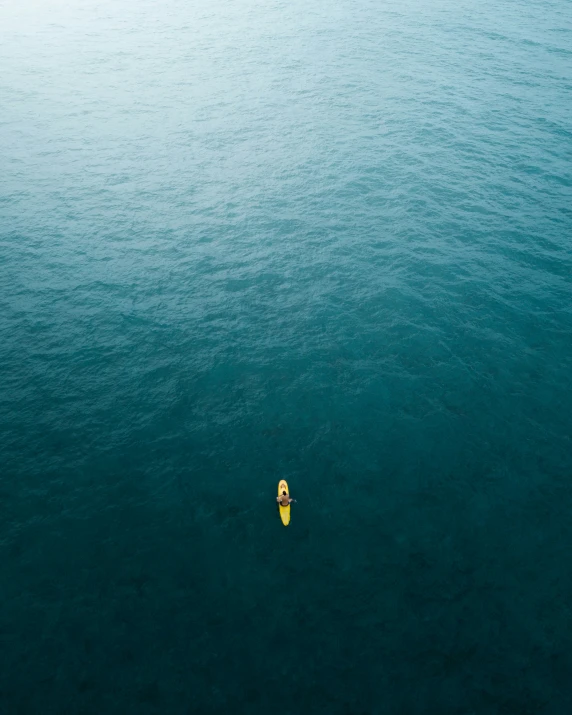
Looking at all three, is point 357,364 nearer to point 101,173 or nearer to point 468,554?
point 468,554

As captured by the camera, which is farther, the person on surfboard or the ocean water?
the person on surfboard

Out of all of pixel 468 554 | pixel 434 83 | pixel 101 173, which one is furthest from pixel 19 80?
pixel 468 554

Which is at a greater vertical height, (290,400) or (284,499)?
(284,499)

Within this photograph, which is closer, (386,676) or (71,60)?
(386,676)

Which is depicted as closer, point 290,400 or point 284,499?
point 284,499

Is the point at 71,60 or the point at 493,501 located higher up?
the point at 71,60

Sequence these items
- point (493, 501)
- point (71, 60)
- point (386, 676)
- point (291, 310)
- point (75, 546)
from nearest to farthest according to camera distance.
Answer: point (386, 676) < point (75, 546) < point (493, 501) < point (291, 310) < point (71, 60)

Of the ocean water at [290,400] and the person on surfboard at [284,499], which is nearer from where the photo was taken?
the ocean water at [290,400]

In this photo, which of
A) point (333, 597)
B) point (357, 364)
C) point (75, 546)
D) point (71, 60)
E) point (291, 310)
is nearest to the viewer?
point (333, 597)
